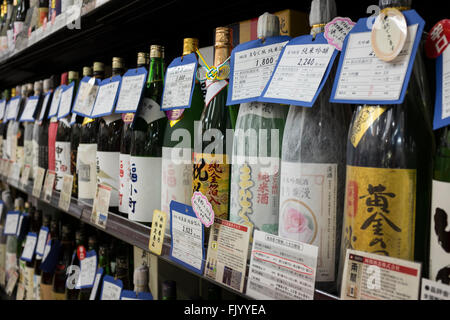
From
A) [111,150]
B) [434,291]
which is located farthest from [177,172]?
[434,291]

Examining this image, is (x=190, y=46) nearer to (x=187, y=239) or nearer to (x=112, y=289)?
(x=187, y=239)

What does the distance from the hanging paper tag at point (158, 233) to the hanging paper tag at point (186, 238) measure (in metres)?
0.03

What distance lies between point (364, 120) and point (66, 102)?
1.26 m

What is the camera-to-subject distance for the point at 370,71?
20.4 inches

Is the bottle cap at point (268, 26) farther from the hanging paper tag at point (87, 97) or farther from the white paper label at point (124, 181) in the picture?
the hanging paper tag at point (87, 97)

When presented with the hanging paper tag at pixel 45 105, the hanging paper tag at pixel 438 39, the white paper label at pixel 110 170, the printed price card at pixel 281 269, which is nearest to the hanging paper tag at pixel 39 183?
the hanging paper tag at pixel 45 105

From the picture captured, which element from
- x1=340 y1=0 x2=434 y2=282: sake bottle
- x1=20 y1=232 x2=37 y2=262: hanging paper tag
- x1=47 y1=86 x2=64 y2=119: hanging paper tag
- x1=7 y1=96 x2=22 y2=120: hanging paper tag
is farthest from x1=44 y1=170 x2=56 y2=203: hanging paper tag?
x1=340 y1=0 x2=434 y2=282: sake bottle

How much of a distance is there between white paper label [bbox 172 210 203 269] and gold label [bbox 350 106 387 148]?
0.32m

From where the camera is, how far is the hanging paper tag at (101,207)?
104cm

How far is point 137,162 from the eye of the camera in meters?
0.99

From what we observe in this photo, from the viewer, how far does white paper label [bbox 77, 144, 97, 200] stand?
1275 mm
